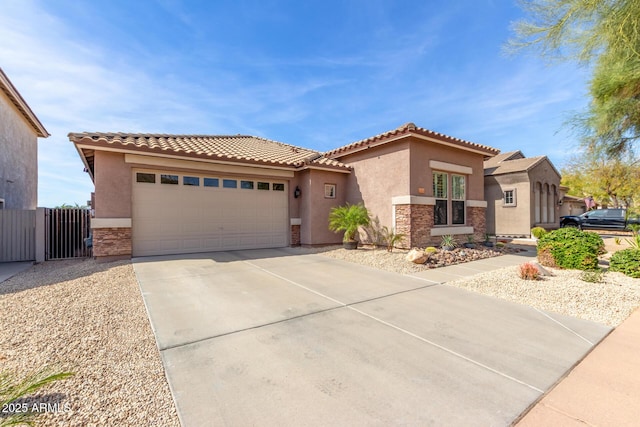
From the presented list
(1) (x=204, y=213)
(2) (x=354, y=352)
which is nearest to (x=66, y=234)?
(1) (x=204, y=213)

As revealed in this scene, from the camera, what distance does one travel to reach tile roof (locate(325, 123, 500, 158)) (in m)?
8.94

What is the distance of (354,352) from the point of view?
3.03 meters

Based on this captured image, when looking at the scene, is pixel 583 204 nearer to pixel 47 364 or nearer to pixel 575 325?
pixel 575 325

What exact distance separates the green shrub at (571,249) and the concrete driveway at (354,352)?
4.06m

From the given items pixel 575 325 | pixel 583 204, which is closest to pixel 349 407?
pixel 575 325

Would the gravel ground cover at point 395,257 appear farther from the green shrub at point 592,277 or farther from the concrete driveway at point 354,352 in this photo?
A: the green shrub at point 592,277

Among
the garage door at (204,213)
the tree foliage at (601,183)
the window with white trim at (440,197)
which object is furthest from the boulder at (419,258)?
the tree foliage at (601,183)

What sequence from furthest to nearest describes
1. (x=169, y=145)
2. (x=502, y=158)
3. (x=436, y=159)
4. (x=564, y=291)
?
(x=502, y=158), (x=436, y=159), (x=169, y=145), (x=564, y=291)

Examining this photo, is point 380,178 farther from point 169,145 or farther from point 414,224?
point 169,145

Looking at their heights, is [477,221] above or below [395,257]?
above

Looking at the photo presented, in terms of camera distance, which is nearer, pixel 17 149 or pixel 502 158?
pixel 17 149

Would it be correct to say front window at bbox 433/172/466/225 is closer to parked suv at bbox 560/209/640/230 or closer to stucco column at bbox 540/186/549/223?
stucco column at bbox 540/186/549/223

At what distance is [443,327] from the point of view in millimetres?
3729

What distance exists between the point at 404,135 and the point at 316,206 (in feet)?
14.3
